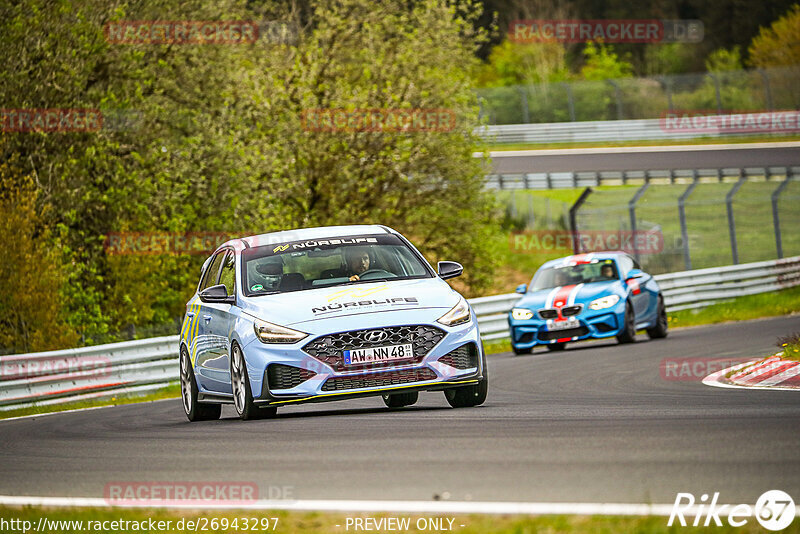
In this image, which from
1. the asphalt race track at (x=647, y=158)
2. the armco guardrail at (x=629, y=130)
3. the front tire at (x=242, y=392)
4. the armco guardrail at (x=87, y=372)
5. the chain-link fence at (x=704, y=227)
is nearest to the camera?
the front tire at (x=242, y=392)

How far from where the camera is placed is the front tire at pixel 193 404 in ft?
41.4

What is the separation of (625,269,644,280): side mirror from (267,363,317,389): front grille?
11.0m

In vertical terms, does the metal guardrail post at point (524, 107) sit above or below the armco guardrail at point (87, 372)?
above

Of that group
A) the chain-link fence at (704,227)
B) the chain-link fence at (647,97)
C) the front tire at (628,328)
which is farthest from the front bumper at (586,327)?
the chain-link fence at (647,97)

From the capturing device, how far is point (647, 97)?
55531 millimetres

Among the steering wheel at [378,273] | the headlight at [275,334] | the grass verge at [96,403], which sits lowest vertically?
the grass verge at [96,403]

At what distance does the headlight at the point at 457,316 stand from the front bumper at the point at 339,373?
0.20ft

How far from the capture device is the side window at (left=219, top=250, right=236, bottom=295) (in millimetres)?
12023

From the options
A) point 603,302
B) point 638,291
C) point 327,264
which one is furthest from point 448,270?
point 638,291

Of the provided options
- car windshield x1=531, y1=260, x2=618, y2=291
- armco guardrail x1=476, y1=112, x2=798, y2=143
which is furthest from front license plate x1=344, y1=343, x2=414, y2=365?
armco guardrail x1=476, y1=112, x2=798, y2=143

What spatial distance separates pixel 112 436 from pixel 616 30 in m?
73.8

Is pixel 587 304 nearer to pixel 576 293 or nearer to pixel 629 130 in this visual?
→ pixel 576 293

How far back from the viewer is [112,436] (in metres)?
11.1

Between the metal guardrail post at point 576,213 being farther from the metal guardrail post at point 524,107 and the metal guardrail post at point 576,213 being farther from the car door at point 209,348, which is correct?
the metal guardrail post at point 524,107
